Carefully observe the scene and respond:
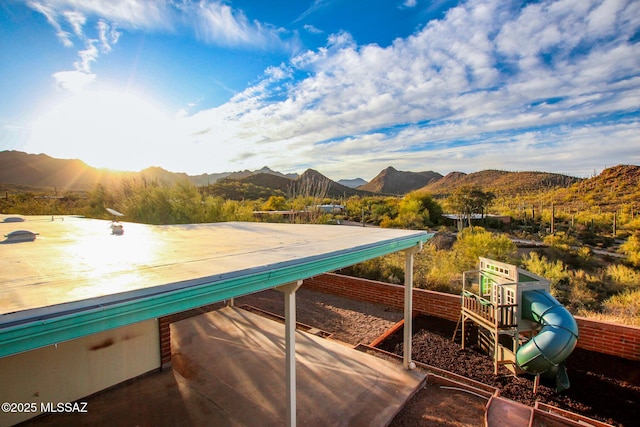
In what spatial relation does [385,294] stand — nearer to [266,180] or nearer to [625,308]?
[625,308]

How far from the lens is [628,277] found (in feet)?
32.1

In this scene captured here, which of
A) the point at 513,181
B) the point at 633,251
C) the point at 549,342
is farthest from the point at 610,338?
the point at 513,181

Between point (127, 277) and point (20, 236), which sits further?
point (20, 236)

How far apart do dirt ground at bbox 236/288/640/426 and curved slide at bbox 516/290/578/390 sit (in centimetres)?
37

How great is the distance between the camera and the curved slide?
4.32m

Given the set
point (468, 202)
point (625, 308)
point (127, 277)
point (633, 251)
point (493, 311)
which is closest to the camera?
point (127, 277)

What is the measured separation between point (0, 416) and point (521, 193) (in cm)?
5324

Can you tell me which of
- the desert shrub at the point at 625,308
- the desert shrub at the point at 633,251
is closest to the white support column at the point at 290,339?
the desert shrub at the point at 625,308

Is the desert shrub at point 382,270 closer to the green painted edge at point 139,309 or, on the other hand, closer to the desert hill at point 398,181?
the green painted edge at point 139,309

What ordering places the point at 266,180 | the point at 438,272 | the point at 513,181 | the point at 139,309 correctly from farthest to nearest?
1. the point at 513,181
2. the point at 266,180
3. the point at 438,272
4. the point at 139,309

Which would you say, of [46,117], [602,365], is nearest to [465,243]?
[602,365]

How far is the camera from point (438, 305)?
7395 mm

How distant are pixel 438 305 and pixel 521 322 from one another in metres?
2.39

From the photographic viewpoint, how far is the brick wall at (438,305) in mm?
5387
